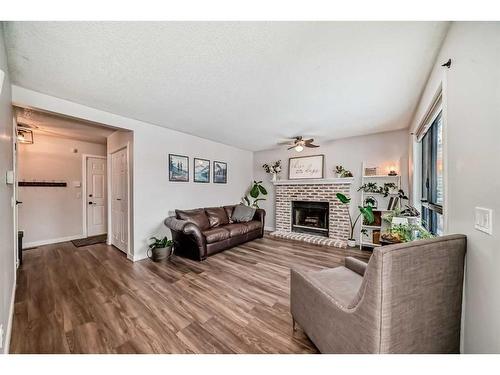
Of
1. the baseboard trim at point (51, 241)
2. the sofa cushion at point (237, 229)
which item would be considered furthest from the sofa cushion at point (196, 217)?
the baseboard trim at point (51, 241)

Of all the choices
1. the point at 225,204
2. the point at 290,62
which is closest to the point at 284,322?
the point at 290,62

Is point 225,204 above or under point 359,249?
above

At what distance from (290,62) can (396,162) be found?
334 centimetres

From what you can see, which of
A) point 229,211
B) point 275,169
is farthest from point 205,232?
point 275,169

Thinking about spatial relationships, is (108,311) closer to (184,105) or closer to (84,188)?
(184,105)

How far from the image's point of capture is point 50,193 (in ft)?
13.7

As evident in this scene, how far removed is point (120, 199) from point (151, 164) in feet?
3.30

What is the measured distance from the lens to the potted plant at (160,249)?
3.19 meters

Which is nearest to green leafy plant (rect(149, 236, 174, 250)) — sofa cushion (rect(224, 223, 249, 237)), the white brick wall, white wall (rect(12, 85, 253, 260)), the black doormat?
white wall (rect(12, 85, 253, 260))

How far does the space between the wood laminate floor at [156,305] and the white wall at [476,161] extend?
1010mm

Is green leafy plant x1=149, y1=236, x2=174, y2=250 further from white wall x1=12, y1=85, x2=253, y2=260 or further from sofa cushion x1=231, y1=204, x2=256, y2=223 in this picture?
sofa cushion x1=231, y1=204, x2=256, y2=223

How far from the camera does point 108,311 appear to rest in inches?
73.7

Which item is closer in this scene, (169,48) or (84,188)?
(169,48)
